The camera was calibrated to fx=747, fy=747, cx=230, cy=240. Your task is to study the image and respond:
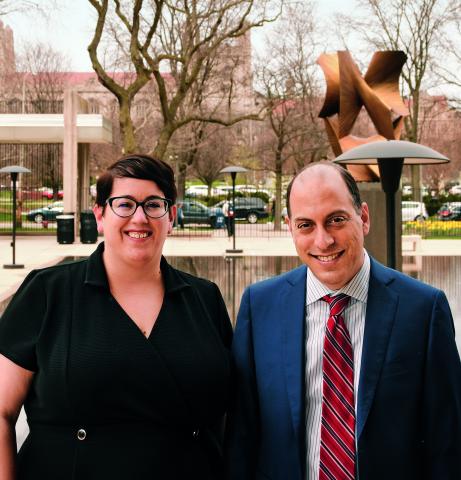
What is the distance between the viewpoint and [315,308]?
2654mm

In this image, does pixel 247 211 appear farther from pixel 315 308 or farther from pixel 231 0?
pixel 315 308

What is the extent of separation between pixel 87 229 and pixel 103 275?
2581 centimetres

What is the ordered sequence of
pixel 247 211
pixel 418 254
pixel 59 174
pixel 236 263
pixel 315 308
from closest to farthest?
pixel 315 308
pixel 236 263
pixel 418 254
pixel 59 174
pixel 247 211

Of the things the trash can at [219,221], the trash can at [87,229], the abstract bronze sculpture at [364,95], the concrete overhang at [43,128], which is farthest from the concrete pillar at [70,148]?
the abstract bronze sculpture at [364,95]

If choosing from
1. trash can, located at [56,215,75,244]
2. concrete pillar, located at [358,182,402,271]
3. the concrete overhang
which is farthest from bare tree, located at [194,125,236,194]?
concrete pillar, located at [358,182,402,271]

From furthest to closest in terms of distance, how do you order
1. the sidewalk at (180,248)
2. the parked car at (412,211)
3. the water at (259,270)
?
1. the parked car at (412,211)
2. the sidewalk at (180,248)
3. the water at (259,270)

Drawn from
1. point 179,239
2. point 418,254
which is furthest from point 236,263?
point 179,239

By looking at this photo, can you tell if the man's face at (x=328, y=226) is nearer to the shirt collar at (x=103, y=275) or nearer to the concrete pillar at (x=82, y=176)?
the shirt collar at (x=103, y=275)

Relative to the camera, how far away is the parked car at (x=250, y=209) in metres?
43.0

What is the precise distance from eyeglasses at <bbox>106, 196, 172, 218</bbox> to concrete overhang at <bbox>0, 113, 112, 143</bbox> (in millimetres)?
27650

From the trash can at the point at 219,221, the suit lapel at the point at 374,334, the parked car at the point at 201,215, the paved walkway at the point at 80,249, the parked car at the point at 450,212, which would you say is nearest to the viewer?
the suit lapel at the point at 374,334

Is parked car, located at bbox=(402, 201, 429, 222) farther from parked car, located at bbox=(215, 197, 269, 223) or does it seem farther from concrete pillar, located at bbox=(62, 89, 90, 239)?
concrete pillar, located at bbox=(62, 89, 90, 239)

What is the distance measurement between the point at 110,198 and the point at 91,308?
41cm

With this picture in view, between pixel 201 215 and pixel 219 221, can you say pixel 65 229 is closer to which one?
pixel 201 215
